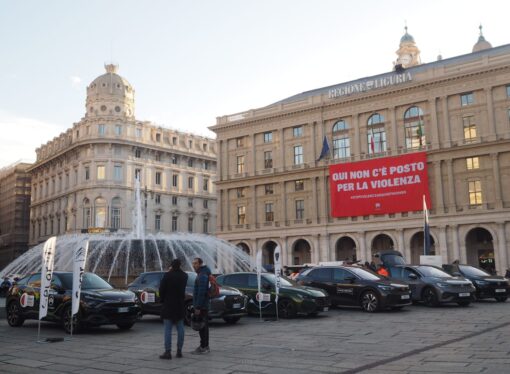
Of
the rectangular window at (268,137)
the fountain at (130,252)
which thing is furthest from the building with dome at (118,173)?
the fountain at (130,252)

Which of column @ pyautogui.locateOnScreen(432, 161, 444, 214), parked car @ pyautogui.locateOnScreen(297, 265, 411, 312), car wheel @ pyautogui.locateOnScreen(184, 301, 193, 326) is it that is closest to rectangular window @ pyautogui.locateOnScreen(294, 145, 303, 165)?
column @ pyautogui.locateOnScreen(432, 161, 444, 214)

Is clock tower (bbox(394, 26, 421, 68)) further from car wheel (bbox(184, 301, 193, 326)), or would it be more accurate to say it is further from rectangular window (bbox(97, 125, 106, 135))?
car wheel (bbox(184, 301, 193, 326))

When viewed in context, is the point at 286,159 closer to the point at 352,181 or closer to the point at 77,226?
the point at 352,181

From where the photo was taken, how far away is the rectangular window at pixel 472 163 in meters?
48.4

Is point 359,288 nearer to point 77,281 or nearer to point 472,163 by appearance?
point 77,281

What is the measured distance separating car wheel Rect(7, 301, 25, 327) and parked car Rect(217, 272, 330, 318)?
630 centimetres

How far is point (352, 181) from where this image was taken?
173ft

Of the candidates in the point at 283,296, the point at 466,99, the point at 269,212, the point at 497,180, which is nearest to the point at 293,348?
the point at 283,296

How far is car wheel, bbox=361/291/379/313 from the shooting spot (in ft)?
60.6

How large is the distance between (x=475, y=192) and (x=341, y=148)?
45.2 feet

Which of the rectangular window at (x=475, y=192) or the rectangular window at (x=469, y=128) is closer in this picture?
the rectangular window at (x=475, y=192)

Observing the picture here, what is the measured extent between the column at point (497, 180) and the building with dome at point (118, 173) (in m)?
43.7

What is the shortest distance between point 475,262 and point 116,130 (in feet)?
159

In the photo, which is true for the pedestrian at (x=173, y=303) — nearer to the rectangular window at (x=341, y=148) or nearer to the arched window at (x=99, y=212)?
the rectangular window at (x=341, y=148)
